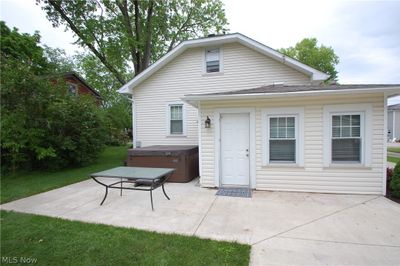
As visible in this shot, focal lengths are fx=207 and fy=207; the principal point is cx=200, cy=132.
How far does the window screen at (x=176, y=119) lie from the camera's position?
9523mm

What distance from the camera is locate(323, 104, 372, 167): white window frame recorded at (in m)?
5.12

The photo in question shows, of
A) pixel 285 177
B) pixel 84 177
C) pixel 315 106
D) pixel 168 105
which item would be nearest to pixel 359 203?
pixel 285 177

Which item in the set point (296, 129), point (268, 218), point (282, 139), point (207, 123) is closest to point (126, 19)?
point (207, 123)

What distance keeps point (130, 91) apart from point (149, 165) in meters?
4.45

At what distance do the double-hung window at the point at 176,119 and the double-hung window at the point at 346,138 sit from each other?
5.96 meters

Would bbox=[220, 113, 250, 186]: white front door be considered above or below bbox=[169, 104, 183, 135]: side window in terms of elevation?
below

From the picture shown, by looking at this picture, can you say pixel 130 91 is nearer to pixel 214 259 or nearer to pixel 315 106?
pixel 315 106

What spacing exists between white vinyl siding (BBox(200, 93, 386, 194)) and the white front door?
0.97ft

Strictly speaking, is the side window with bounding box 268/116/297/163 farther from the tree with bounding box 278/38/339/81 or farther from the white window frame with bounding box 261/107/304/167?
the tree with bounding box 278/38/339/81

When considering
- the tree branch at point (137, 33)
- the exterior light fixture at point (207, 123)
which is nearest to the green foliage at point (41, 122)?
the tree branch at point (137, 33)

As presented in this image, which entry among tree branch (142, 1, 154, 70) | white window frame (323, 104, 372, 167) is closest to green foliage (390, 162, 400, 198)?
white window frame (323, 104, 372, 167)

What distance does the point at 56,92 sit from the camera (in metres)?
8.38

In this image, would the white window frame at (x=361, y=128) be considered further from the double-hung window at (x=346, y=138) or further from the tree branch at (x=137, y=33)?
the tree branch at (x=137, y=33)

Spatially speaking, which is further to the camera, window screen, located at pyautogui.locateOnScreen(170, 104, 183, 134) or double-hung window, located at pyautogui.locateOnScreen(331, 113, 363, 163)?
window screen, located at pyautogui.locateOnScreen(170, 104, 183, 134)
